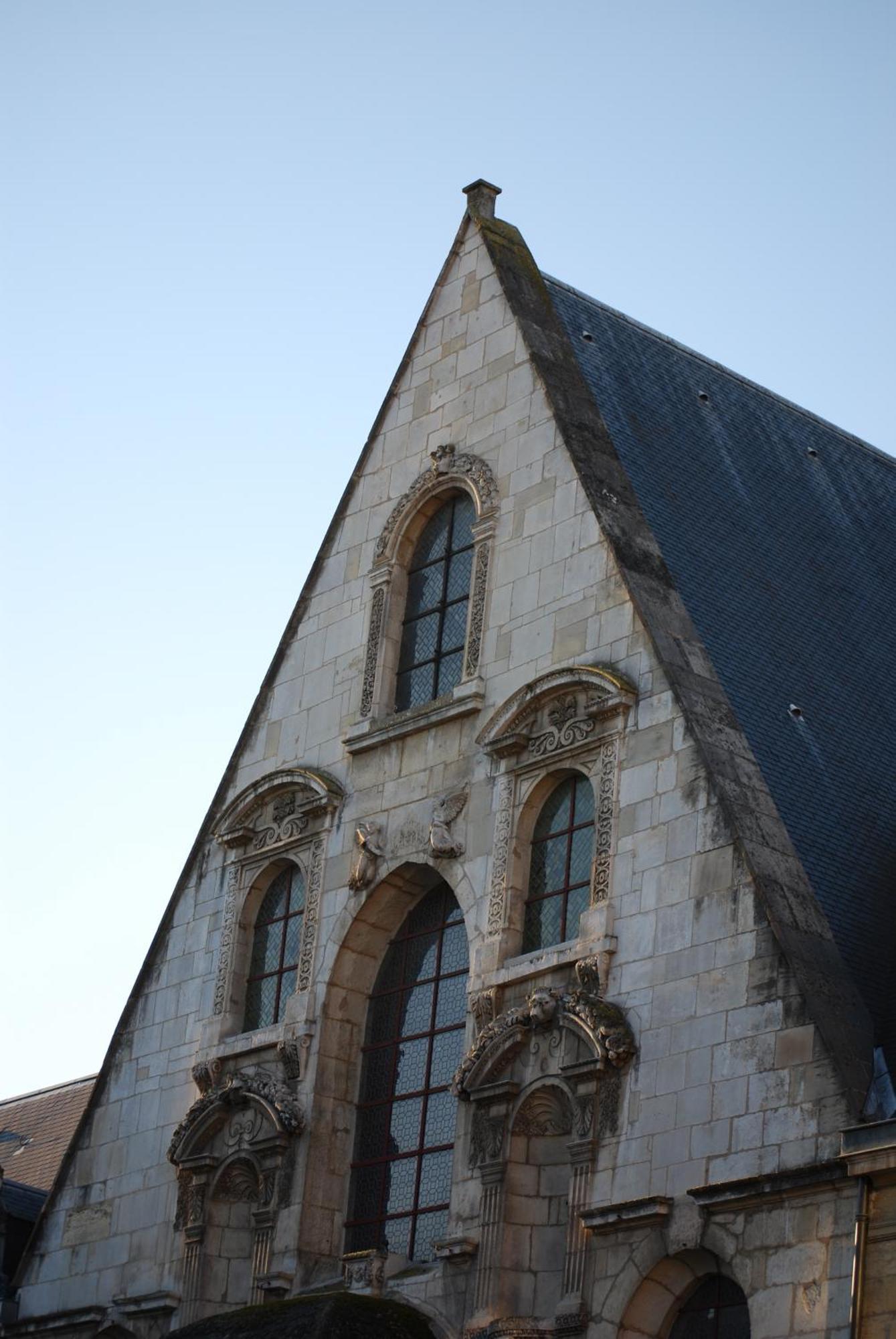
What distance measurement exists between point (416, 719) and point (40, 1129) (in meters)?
13.6

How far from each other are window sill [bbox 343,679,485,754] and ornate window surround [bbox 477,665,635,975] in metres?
0.53

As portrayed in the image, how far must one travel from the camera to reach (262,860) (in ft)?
94.6

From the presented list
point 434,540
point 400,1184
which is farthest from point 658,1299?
point 434,540

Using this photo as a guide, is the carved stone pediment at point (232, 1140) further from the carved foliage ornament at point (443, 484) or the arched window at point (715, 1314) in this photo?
the carved foliage ornament at point (443, 484)

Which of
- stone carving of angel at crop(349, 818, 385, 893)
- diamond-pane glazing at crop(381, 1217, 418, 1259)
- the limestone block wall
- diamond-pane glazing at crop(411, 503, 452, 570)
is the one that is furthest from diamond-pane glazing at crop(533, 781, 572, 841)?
diamond-pane glazing at crop(411, 503, 452, 570)

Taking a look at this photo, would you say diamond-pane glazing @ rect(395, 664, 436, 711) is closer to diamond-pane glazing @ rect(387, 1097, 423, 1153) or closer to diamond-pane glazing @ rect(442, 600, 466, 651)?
diamond-pane glazing @ rect(442, 600, 466, 651)

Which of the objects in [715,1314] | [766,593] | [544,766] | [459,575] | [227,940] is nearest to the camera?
[715,1314]

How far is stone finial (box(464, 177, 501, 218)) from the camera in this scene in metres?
30.5

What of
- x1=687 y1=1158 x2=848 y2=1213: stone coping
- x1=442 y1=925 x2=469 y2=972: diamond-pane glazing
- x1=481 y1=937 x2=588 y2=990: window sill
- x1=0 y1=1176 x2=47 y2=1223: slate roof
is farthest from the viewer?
x1=0 y1=1176 x2=47 y2=1223: slate roof

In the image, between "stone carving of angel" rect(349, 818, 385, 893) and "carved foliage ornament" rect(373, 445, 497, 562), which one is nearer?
"stone carving of angel" rect(349, 818, 385, 893)

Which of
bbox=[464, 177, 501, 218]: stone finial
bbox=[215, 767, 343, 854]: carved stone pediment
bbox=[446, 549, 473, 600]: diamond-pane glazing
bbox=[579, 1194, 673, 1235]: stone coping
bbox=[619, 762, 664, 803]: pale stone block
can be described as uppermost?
bbox=[464, 177, 501, 218]: stone finial

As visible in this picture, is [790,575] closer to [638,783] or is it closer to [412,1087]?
[638,783]

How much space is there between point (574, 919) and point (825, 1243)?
199 inches

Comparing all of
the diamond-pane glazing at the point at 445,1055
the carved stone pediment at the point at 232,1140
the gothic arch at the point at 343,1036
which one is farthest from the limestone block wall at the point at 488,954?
the diamond-pane glazing at the point at 445,1055
